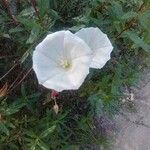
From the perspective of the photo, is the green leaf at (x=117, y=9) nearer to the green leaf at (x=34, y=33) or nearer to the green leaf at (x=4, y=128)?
the green leaf at (x=34, y=33)

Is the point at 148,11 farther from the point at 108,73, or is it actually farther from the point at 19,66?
the point at 19,66

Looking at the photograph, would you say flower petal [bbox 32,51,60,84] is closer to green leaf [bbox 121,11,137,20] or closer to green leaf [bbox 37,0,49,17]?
green leaf [bbox 37,0,49,17]

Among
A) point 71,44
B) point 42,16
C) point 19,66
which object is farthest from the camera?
point 19,66

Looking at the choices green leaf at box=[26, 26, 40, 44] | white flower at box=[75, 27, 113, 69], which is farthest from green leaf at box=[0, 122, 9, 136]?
white flower at box=[75, 27, 113, 69]

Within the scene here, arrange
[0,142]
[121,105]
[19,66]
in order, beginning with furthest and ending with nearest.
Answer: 1. [121,105]
2. [19,66]
3. [0,142]

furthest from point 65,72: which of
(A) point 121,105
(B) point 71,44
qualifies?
(A) point 121,105

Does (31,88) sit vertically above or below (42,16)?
below

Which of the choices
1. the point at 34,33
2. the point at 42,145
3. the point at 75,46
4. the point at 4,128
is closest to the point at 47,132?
the point at 42,145
